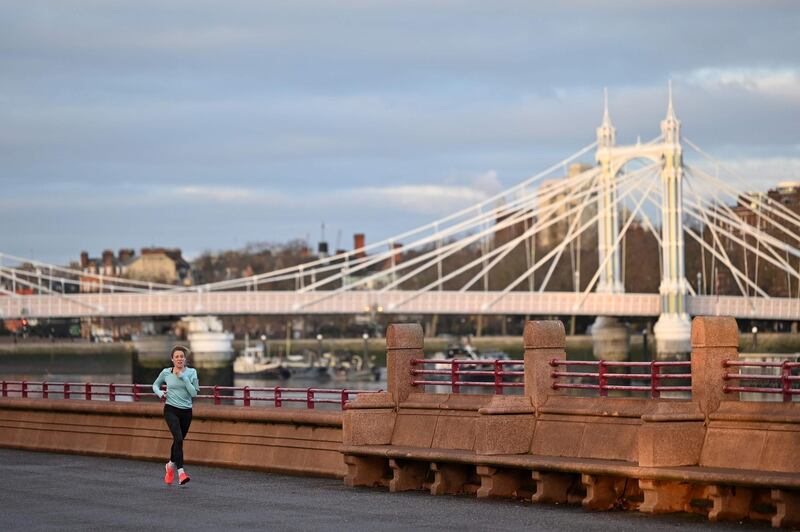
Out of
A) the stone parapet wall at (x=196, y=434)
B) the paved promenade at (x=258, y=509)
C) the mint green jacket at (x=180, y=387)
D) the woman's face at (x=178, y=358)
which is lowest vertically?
the paved promenade at (x=258, y=509)

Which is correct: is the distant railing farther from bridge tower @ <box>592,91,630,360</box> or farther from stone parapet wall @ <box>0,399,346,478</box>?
bridge tower @ <box>592,91,630,360</box>

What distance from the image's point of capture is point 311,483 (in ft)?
82.9

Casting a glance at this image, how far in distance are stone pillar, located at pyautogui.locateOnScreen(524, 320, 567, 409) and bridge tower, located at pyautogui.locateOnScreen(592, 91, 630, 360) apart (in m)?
90.4

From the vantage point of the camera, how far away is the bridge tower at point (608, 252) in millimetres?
114188

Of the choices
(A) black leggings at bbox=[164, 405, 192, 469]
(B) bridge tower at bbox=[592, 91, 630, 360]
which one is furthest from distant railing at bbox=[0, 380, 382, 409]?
(B) bridge tower at bbox=[592, 91, 630, 360]

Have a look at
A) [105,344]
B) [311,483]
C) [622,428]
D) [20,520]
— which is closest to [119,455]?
[311,483]

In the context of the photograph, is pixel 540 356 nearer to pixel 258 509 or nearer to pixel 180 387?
pixel 258 509

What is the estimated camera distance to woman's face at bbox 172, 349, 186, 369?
2325 cm

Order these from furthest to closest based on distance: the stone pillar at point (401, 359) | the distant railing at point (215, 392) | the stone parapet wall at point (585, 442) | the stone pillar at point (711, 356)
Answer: the distant railing at point (215, 392) < the stone pillar at point (401, 359) < the stone pillar at point (711, 356) < the stone parapet wall at point (585, 442)

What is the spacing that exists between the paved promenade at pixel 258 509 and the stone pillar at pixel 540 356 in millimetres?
1581

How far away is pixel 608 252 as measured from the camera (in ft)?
376

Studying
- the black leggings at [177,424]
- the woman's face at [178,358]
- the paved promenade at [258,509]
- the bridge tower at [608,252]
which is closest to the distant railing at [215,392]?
the paved promenade at [258,509]

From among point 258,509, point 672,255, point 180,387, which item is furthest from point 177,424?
point 672,255

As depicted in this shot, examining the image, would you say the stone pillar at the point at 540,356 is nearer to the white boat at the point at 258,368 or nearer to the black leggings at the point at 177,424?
the black leggings at the point at 177,424
